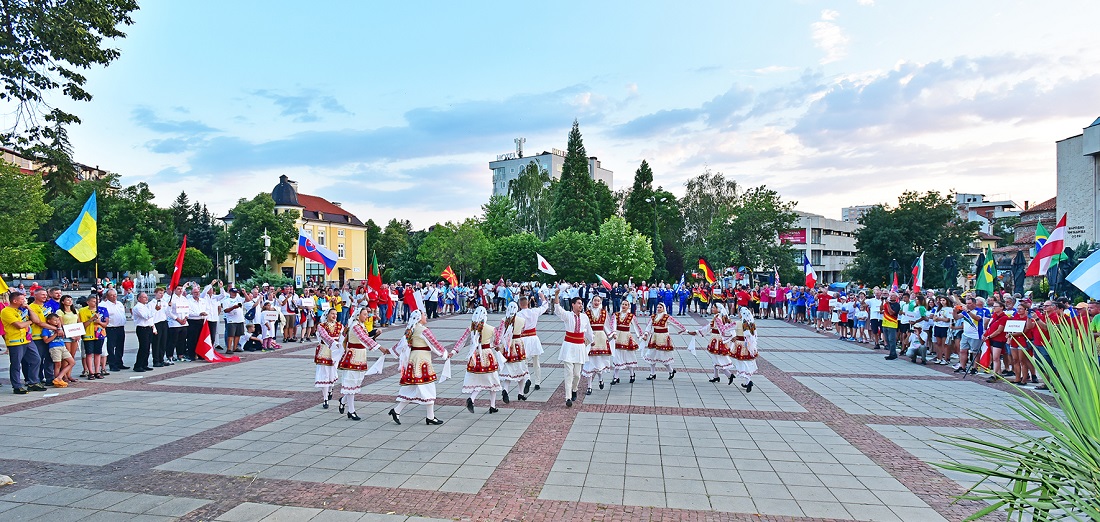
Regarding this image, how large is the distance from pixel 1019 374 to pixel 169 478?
1502 centimetres

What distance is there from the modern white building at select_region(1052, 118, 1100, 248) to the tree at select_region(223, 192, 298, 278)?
64408 mm

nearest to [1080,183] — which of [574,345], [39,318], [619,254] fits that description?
[619,254]

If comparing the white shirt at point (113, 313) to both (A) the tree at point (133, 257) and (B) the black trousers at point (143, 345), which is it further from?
(A) the tree at point (133, 257)

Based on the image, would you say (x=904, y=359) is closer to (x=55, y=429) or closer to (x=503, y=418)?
(x=503, y=418)

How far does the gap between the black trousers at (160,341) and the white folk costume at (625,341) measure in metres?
10.7

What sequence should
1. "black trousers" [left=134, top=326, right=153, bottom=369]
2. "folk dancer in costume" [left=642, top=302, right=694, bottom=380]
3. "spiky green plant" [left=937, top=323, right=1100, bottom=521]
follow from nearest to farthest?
"spiky green plant" [left=937, top=323, right=1100, bottom=521]
"folk dancer in costume" [left=642, top=302, right=694, bottom=380]
"black trousers" [left=134, top=326, right=153, bottom=369]

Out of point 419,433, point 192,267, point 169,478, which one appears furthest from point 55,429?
point 192,267

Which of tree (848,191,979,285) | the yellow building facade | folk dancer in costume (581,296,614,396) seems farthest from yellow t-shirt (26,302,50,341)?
the yellow building facade

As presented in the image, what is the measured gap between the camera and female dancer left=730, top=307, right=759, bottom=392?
40.8 ft

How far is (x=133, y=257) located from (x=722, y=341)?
60.7 meters

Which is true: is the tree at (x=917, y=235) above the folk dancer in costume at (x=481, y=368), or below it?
above

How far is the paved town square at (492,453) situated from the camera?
614cm

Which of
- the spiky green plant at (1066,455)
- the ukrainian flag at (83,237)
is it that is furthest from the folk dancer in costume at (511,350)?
the spiky green plant at (1066,455)

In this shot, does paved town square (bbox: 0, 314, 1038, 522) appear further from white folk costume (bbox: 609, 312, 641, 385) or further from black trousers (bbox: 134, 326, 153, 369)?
black trousers (bbox: 134, 326, 153, 369)
